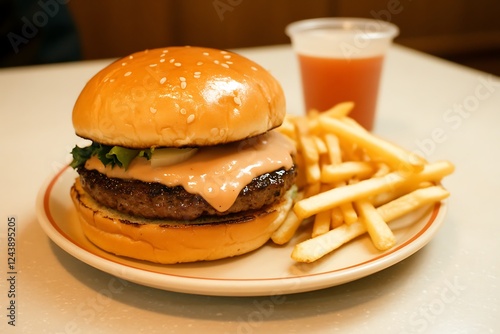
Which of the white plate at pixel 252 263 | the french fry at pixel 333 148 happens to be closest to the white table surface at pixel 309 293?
the white plate at pixel 252 263

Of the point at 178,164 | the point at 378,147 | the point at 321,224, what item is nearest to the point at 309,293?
the point at 321,224

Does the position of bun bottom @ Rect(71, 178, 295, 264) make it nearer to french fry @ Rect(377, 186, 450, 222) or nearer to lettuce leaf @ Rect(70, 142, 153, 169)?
lettuce leaf @ Rect(70, 142, 153, 169)

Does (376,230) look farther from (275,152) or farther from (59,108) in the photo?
(59,108)

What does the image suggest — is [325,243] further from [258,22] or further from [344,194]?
[258,22]

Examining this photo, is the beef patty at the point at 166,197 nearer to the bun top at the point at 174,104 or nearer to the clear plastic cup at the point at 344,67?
Result: the bun top at the point at 174,104

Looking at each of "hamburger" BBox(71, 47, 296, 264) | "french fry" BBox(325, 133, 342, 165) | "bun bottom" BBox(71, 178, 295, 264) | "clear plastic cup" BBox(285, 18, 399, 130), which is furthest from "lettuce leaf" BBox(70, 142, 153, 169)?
"clear plastic cup" BBox(285, 18, 399, 130)

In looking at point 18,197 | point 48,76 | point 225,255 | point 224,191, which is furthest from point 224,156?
point 48,76

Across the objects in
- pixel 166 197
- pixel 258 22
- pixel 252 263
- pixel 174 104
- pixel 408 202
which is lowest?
pixel 258 22

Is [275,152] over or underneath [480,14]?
over
